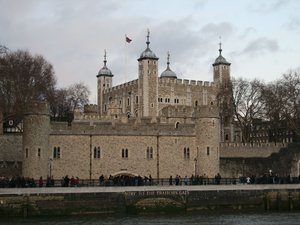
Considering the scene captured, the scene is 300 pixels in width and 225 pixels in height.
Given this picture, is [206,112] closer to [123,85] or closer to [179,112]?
[179,112]

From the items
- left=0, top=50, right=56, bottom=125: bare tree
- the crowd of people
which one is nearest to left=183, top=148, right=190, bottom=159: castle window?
the crowd of people

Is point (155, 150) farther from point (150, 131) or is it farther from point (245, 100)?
point (245, 100)

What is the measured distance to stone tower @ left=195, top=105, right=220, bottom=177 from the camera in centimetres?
5484

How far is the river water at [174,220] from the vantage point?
39781 millimetres

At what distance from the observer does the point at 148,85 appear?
100000 millimetres

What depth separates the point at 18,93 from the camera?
69.4 metres

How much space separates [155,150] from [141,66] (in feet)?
155

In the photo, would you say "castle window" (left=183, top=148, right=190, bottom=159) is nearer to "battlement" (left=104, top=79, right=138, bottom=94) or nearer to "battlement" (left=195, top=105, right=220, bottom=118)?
"battlement" (left=195, top=105, right=220, bottom=118)

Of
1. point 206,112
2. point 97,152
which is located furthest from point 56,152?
point 206,112

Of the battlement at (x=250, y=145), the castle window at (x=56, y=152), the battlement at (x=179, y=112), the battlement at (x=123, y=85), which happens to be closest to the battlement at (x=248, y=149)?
the battlement at (x=250, y=145)

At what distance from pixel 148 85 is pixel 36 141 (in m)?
50.6

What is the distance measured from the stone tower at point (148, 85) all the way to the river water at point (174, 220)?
186 feet

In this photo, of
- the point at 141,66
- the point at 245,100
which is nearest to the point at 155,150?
the point at 245,100

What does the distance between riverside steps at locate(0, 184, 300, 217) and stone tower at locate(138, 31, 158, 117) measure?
52130 mm
